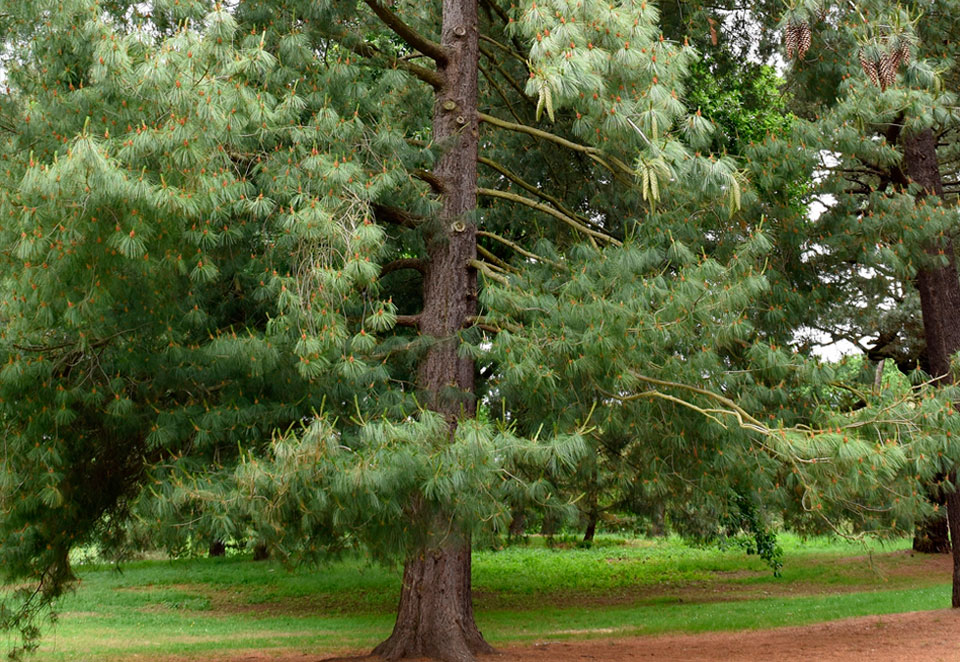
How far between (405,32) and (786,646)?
24.3 ft

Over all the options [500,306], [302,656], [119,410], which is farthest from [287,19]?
[302,656]

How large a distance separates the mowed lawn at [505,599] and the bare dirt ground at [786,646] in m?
0.68

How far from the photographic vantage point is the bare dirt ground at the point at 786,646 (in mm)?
8727

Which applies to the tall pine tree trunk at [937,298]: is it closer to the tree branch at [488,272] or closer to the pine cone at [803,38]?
the pine cone at [803,38]

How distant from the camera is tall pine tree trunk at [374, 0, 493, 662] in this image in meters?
8.67

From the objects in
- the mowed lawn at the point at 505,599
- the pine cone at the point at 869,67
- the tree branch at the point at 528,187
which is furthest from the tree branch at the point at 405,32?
the mowed lawn at the point at 505,599

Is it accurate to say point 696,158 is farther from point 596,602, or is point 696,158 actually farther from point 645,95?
point 596,602

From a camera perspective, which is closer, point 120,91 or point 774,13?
point 120,91

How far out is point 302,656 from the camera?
1047 centimetres

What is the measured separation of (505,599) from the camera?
15953mm

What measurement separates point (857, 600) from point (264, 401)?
34.1ft

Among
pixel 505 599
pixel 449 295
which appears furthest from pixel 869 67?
pixel 505 599

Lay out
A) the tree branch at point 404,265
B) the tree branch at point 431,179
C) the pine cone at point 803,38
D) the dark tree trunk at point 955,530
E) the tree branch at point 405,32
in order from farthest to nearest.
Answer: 1. the dark tree trunk at point 955,530
2. the tree branch at point 404,265
3. the tree branch at point 431,179
4. the tree branch at point 405,32
5. the pine cone at point 803,38

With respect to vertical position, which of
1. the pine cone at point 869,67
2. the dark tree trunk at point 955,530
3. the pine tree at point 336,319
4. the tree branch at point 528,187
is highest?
the pine cone at point 869,67
